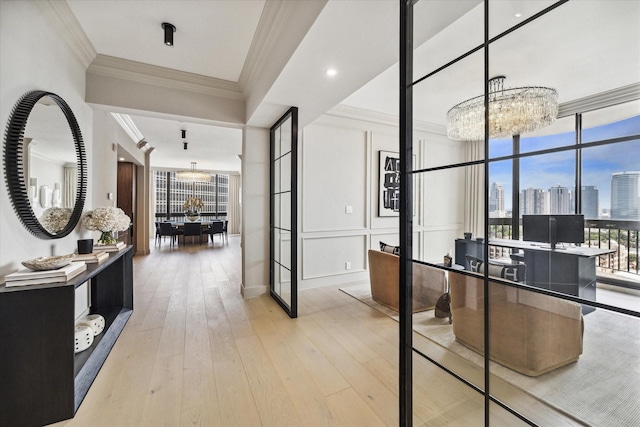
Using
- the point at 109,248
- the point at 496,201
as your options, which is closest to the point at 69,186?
the point at 109,248

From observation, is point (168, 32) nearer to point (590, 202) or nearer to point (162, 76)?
point (162, 76)

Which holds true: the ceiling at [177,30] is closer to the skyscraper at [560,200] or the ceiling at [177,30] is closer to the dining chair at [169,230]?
the skyscraper at [560,200]

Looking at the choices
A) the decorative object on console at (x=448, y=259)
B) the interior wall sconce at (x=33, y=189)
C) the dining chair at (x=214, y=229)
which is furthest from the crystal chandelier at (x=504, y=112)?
the dining chair at (x=214, y=229)

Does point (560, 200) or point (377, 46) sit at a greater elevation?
point (377, 46)

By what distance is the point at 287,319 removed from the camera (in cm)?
305

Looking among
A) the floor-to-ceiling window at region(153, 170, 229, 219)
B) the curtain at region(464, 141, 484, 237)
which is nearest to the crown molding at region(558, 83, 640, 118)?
the curtain at region(464, 141, 484, 237)

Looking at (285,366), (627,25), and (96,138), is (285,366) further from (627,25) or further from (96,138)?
(96,138)

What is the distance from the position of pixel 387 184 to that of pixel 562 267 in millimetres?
4069

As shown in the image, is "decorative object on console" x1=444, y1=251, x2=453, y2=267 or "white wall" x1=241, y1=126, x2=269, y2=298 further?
"white wall" x1=241, y1=126, x2=269, y2=298

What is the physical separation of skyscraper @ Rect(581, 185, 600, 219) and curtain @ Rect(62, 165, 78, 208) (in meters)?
3.44

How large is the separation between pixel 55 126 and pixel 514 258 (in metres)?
3.28

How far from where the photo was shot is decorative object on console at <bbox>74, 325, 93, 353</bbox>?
2129 millimetres

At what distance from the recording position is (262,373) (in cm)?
206

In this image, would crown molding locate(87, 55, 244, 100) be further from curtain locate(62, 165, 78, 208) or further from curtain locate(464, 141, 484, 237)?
curtain locate(464, 141, 484, 237)
